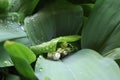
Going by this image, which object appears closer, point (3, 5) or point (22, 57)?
point (22, 57)

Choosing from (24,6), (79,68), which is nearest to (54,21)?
(24,6)

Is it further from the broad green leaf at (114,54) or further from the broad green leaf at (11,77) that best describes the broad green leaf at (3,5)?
the broad green leaf at (114,54)

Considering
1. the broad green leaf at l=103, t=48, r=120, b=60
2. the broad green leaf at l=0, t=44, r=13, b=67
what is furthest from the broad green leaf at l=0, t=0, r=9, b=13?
the broad green leaf at l=103, t=48, r=120, b=60

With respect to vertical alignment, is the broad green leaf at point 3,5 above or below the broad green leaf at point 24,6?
above

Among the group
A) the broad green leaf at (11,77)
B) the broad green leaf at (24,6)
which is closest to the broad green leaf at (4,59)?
the broad green leaf at (11,77)

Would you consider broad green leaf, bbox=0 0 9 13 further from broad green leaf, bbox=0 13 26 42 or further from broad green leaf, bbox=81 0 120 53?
broad green leaf, bbox=81 0 120 53

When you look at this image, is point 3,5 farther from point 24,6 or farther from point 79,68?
point 79,68
